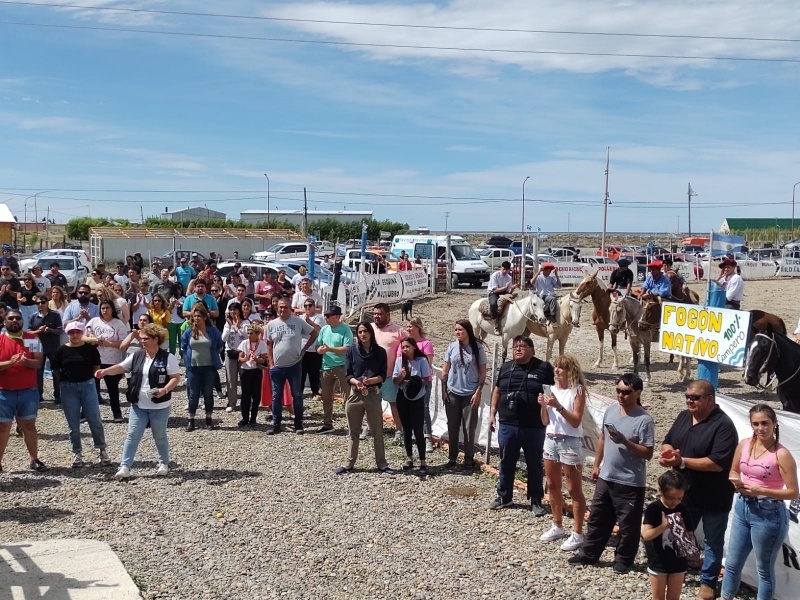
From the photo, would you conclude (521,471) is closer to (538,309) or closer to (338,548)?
(338,548)

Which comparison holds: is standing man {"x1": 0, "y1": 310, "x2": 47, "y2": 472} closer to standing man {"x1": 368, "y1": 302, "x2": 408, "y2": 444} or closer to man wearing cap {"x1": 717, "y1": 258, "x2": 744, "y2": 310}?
standing man {"x1": 368, "y1": 302, "x2": 408, "y2": 444}

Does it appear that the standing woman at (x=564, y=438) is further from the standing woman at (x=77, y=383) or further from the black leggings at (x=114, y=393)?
the black leggings at (x=114, y=393)

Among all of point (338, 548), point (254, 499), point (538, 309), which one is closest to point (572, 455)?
point (338, 548)

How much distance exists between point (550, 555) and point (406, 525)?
4.67ft

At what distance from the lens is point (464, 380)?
9461 millimetres

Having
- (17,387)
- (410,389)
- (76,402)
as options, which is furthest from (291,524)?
(17,387)

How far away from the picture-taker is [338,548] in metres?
7.31

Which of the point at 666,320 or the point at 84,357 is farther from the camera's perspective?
the point at 666,320

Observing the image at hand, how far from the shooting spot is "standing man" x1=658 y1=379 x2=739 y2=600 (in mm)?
6055

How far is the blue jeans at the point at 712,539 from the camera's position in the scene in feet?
20.3

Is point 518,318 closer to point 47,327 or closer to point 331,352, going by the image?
point 331,352

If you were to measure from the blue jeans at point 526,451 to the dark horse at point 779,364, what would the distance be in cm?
449

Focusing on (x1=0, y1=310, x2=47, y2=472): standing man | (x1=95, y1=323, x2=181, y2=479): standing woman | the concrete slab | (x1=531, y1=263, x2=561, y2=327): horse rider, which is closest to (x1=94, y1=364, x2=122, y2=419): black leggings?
(x1=0, y1=310, x2=47, y2=472): standing man

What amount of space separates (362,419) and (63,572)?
3704 millimetres
